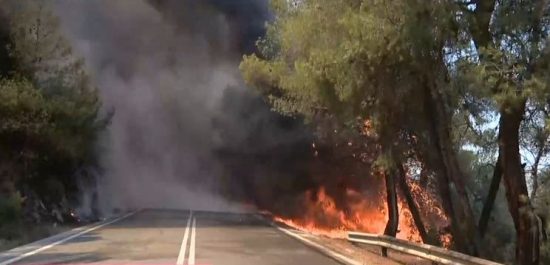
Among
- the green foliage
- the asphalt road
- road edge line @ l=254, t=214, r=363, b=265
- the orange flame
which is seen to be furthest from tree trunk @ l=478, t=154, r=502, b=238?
the orange flame

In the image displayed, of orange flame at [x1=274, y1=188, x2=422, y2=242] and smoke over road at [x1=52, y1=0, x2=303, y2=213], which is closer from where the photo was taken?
orange flame at [x1=274, y1=188, x2=422, y2=242]

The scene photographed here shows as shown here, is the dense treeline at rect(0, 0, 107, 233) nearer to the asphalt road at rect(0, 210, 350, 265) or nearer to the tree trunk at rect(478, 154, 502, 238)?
the asphalt road at rect(0, 210, 350, 265)

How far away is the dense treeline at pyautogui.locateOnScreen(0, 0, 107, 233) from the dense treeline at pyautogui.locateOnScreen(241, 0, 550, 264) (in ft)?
A: 37.1

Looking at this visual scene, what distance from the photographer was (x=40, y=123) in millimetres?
24875

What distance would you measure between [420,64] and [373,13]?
134cm

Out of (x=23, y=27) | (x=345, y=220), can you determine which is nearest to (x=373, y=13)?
(x=23, y=27)

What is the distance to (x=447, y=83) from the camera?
13.2 metres

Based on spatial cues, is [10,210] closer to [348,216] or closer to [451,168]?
[451,168]

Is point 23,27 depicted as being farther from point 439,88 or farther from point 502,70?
point 502,70

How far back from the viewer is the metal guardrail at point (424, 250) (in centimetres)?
1034

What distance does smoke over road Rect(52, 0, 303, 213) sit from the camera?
47875 mm

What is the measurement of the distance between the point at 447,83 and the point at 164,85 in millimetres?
41331

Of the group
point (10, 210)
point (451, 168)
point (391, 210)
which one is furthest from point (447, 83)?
point (10, 210)

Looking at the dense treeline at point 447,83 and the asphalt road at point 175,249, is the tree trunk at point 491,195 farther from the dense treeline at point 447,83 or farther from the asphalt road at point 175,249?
the asphalt road at point 175,249
